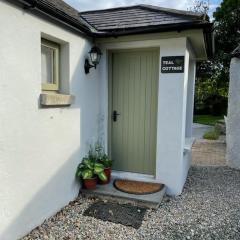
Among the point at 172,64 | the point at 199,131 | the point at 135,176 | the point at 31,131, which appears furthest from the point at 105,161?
the point at 199,131

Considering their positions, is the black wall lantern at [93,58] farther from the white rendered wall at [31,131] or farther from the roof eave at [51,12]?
the roof eave at [51,12]

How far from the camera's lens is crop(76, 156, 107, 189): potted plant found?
4582 mm

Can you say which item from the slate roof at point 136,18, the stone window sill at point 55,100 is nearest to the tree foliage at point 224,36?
the slate roof at point 136,18

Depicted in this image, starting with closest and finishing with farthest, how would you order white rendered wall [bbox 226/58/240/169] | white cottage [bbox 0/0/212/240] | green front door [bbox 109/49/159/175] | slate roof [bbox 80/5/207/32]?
white cottage [bbox 0/0/212/240] → slate roof [bbox 80/5/207/32] → green front door [bbox 109/49/159/175] → white rendered wall [bbox 226/58/240/169]

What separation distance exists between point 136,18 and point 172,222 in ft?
13.1

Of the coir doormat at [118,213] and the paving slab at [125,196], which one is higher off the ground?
the paving slab at [125,196]

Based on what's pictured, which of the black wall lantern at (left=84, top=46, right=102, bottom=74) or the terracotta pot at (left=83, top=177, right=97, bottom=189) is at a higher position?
the black wall lantern at (left=84, top=46, right=102, bottom=74)

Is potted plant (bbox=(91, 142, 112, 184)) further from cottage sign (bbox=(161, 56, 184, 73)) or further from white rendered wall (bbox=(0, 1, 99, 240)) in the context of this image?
cottage sign (bbox=(161, 56, 184, 73))

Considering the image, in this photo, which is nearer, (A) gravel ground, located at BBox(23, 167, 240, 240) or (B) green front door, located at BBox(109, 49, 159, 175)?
(A) gravel ground, located at BBox(23, 167, 240, 240)

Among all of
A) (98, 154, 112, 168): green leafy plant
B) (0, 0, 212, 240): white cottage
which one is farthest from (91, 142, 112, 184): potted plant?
(0, 0, 212, 240): white cottage

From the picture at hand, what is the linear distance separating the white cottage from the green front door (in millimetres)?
21

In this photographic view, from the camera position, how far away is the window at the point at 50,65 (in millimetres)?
3895

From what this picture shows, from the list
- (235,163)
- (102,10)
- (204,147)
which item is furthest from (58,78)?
(204,147)

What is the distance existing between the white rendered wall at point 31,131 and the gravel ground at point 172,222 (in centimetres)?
26
